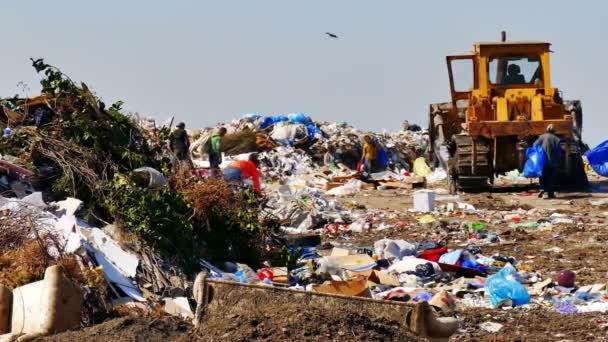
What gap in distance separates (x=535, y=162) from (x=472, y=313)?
8347 mm

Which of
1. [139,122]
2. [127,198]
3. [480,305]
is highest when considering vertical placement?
[139,122]

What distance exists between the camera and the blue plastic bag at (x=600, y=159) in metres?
18.4

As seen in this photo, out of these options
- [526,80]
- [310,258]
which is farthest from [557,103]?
[310,258]

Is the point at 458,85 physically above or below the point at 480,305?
above

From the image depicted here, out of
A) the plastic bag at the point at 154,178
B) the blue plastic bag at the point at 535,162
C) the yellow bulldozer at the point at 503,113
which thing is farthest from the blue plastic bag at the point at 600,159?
the plastic bag at the point at 154,178

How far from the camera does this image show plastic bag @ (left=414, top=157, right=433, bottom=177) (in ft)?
75.7

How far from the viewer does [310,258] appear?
→ 10711 millimetres

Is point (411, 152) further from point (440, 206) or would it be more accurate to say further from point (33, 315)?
point (33, 315)

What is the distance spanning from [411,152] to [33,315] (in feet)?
73.0

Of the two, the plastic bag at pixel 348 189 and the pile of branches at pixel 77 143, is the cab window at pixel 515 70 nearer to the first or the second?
the plastic bag at pixel 348 189

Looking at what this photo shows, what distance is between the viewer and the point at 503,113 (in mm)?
17375

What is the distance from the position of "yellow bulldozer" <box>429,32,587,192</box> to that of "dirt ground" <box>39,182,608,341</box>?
0.68 m

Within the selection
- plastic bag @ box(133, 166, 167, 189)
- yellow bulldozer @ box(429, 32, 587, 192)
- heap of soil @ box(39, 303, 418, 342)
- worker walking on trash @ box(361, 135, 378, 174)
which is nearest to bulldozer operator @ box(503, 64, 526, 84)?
yellow bulldozer @ box(429, 32, 587, 192)

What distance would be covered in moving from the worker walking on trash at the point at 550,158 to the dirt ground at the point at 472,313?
0.26 m
